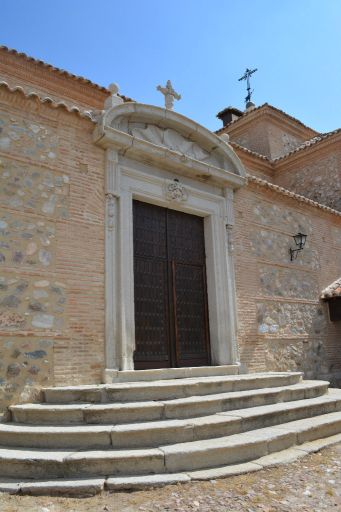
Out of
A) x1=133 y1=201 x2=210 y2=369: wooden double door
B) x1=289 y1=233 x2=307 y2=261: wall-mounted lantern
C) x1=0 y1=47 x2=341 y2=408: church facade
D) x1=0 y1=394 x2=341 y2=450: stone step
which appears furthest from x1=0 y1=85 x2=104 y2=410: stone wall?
x1=289 y1=233 x2=307 y2=261: wall-mounted lantern

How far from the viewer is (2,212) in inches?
207

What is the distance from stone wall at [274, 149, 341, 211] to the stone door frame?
229 inches

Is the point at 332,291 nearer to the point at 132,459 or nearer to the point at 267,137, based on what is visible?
the point at 132,459

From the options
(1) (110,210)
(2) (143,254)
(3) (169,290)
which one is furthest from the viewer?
(3) (169,290)

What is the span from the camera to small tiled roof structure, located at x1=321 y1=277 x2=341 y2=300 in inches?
373

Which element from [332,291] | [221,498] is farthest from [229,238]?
[221,498]

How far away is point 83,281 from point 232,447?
2.87 metres

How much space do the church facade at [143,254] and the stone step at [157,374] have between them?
0.08 meters

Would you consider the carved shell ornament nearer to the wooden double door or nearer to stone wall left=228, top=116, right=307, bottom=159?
the wooden double door

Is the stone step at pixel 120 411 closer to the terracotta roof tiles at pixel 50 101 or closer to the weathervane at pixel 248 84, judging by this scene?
the terracotta roof tiles at pixel 50 101

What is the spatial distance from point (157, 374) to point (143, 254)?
1.96 m

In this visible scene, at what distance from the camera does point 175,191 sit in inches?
288

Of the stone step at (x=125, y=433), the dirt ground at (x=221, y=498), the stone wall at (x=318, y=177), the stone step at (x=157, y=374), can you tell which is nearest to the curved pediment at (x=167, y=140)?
the stone step at (x=157, y=374)

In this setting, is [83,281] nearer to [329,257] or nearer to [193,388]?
[193,388]
